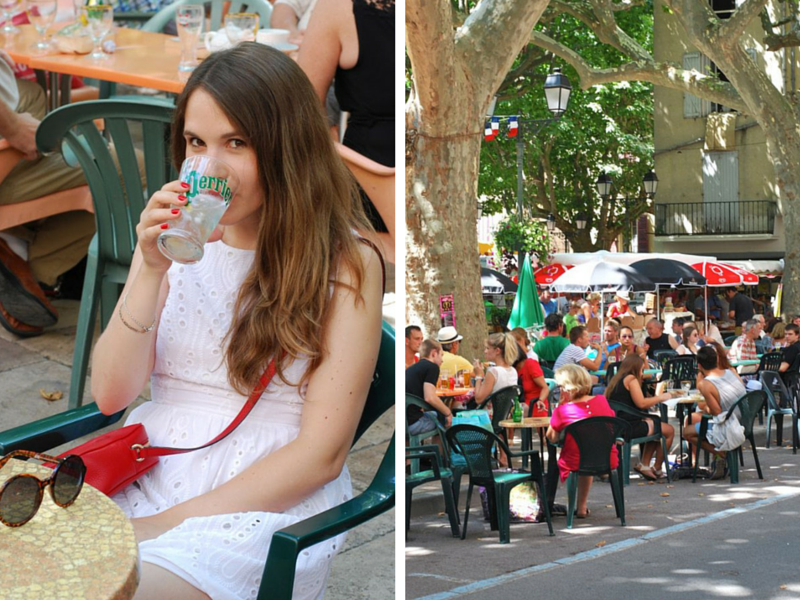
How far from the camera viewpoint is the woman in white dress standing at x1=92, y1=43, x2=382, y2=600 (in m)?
1.82

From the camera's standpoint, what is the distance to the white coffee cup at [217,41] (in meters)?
4.48

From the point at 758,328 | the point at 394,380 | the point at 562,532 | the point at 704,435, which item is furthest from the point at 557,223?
the point at 394,380

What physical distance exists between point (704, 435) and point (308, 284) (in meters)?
7.26

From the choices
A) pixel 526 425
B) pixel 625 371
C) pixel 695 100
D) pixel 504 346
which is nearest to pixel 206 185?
pixel 526 425

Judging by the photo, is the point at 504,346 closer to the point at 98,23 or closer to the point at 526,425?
the point at 526,425

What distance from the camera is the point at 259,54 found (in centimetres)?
188

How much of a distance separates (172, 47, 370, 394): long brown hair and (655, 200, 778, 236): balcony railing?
2608 centimetres

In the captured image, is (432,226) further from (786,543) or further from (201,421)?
(201,421)

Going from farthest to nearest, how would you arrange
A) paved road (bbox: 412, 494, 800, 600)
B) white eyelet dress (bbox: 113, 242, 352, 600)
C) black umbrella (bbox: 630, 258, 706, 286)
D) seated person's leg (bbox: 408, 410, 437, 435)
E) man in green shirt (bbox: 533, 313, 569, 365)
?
black umbrella (bbox: 630, 258, 706, 286) → man in green shirt (bbox: 533, 313, 569, 365) → seated person's leg (bbox: 408, 410, 437, 435) → paved road (bbox: 412, 494, 800, 600) → white eyelet dress (bbox: 113, 242, 352, 600)

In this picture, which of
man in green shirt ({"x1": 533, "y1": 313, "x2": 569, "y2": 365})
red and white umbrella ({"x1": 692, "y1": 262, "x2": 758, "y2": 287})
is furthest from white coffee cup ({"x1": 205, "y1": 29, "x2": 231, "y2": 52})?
red and white umbrella ({"x1": 692, "y1": 262, "x2": 758, "y2": 287})

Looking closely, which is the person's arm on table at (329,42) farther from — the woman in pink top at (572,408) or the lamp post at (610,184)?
the lamp post at (610,184)

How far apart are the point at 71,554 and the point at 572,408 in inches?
223

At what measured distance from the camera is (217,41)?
4.52 m

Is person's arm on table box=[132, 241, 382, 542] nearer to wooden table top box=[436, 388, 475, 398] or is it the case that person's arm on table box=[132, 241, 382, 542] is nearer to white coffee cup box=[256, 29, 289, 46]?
white coffee cup box=[256, 29, 289, 46]
